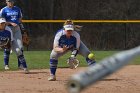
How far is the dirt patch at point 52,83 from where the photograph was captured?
791 cm

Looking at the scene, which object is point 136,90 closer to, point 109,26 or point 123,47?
point 123,47

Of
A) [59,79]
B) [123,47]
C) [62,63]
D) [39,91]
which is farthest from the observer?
[123,47]

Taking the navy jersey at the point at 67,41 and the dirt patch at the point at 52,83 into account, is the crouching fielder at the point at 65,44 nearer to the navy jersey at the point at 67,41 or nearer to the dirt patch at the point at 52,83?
the navy jersey at the point at 67,41

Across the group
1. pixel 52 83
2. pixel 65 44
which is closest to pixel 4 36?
pixel 65 44

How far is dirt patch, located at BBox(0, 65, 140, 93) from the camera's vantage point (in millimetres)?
7906

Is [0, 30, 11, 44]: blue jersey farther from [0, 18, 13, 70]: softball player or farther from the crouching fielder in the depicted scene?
the crouching fielder

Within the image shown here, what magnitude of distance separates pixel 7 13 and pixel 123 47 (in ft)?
40.1

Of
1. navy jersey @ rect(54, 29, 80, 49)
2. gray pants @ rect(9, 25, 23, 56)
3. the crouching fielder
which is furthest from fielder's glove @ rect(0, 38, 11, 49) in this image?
navy jersey @ rect(54, 29, 80, 49)

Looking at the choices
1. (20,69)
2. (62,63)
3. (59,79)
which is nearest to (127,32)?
(62,63)

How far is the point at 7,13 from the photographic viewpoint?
1148 centimetres

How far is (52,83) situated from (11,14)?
3.19 m

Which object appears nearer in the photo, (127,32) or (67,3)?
(127,32)

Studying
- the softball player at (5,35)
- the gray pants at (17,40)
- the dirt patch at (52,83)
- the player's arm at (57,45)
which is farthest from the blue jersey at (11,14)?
the player's arm at (57,45)

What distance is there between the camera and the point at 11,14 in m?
11.5
